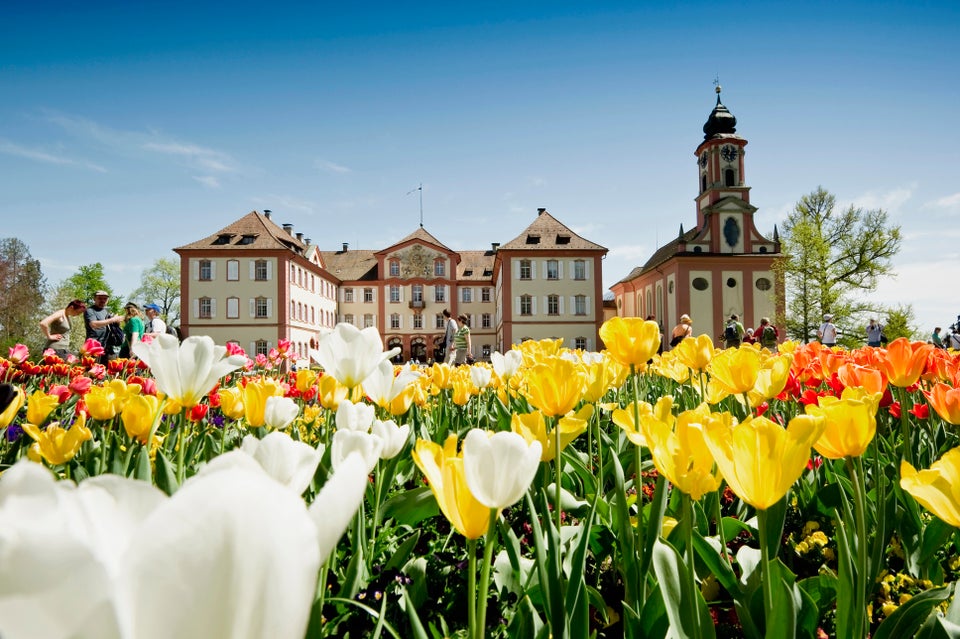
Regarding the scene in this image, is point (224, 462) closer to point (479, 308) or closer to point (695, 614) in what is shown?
point (695, 614)

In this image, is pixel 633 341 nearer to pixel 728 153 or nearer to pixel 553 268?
pixel 553 268

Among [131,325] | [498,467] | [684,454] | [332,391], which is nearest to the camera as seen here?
[498,467]

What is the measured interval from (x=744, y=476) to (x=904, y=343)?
1.43 meters

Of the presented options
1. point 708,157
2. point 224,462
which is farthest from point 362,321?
point 224,462

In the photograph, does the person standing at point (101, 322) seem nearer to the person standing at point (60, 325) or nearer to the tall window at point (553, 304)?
the person standing at point (60, 325)

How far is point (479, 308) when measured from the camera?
50.9m

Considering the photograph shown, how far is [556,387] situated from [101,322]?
7.92m

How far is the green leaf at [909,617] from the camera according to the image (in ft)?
3.55

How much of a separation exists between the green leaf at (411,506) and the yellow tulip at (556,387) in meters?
0.65

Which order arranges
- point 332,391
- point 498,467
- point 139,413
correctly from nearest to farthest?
1. point 498,467
2. point 139,413
3. point 332,391

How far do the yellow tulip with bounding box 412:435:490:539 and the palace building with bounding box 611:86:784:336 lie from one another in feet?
130

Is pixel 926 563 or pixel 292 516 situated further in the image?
pixel 926 563

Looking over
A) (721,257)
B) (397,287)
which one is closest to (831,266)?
(721,257)

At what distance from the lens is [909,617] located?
110 centimetres
